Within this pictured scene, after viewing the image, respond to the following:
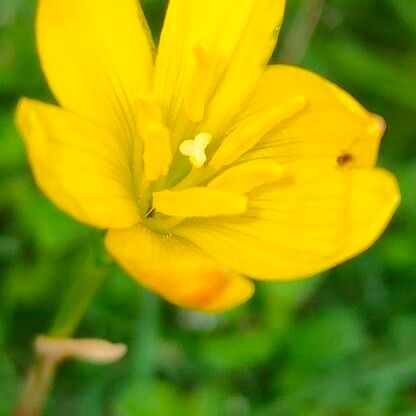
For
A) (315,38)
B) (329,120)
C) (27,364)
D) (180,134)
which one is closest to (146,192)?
(180,134)

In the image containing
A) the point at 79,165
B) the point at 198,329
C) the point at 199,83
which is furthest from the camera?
the point at 198,329

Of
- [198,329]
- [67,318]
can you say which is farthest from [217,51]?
[198,329]

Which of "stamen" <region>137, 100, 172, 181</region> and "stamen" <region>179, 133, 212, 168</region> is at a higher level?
"stamen" <region>137, 100, 172, 181</region>

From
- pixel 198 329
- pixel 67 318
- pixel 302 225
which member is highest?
pixel 302 225

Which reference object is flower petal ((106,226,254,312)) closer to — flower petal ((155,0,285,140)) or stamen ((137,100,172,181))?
stamen ((137,100,172,181))

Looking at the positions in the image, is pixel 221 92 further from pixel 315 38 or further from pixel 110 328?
pixel 315 38

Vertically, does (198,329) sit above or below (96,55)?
below

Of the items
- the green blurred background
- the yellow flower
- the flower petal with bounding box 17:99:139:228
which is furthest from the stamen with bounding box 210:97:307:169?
the green blurred background

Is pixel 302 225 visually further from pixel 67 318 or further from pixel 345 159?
pixel 67 318
